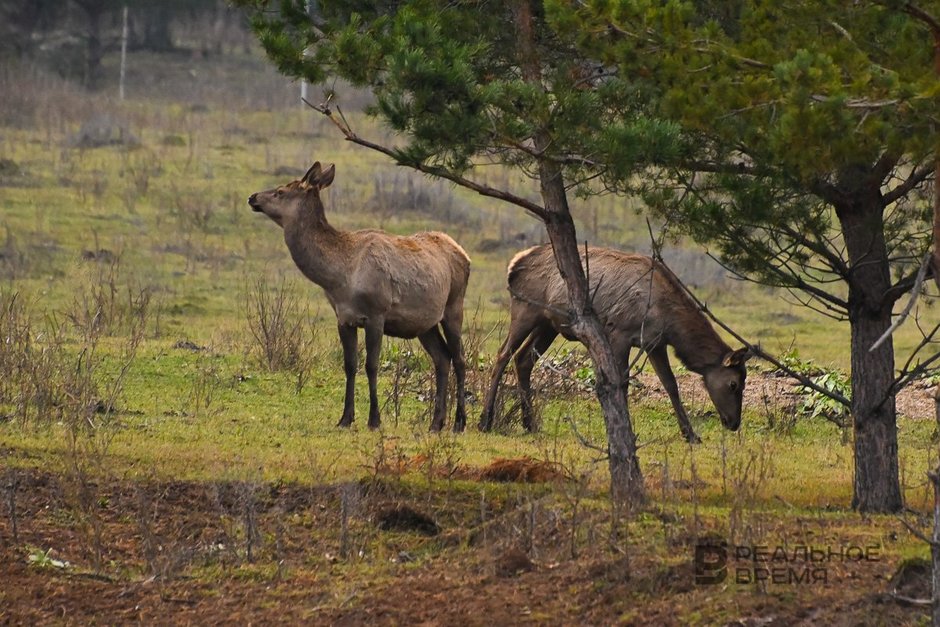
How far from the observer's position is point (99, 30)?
46844 millimetres

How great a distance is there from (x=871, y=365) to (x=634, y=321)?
4608 millimetres

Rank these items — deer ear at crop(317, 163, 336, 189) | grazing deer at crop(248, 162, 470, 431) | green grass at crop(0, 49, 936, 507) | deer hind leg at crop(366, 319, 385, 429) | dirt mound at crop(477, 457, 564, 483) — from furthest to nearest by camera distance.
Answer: deer ear at crop(317, 163, 336, 189) < grazing deer at crop(248, 162, 470, 431) < deer hind leg at crop(366, 319, 385, 429) < green grass at crop(0, 49, 936, 507) < dirt mound at crop(477, 457, 564, 483)

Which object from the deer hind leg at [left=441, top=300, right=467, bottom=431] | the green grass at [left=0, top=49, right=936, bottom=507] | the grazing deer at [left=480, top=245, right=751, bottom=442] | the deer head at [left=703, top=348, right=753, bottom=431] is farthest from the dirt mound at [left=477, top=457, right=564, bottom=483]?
the deer head at [left=703, top=348, right=753, bottom=431]

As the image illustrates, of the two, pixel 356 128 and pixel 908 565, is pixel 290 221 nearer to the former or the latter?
pixel 908 565

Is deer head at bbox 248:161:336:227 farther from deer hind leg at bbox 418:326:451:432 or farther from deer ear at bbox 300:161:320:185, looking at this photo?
deer hind leg at bbox 418:326:451:432

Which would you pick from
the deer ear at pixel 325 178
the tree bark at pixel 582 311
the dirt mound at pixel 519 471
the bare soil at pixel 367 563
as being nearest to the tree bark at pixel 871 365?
the bare soil at pixel 367 563

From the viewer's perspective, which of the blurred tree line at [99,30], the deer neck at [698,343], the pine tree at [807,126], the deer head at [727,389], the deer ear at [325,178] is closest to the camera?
the pine tree at [807,126]

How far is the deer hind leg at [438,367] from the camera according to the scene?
586 inches

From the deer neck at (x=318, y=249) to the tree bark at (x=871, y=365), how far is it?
5.49m

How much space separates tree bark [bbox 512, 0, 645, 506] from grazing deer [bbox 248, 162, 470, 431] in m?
4.20

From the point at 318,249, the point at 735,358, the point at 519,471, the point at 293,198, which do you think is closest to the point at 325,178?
the point at 293,198

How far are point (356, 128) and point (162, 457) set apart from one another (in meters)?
26.2

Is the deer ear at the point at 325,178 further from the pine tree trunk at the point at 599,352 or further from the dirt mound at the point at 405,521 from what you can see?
the dirt mound at the point at 405,521

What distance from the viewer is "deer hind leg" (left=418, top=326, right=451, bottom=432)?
586 inches
